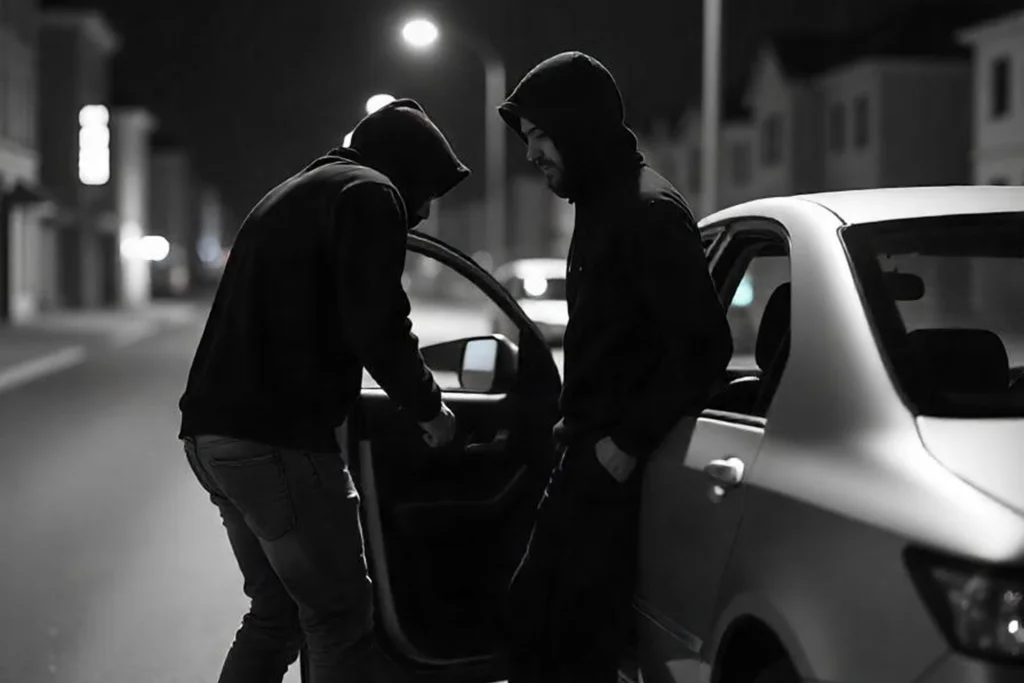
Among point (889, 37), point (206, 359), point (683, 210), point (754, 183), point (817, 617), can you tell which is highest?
point (889, 37)

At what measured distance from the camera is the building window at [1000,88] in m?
38.3

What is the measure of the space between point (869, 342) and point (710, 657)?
2.60 feet

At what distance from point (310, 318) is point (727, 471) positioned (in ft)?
3.50

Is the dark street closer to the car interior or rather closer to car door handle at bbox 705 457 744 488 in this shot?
the car interior

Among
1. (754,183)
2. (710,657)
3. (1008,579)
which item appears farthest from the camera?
(754,183)

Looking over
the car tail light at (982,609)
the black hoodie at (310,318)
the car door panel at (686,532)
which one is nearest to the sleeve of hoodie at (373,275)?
the black hoodie at (310,318)

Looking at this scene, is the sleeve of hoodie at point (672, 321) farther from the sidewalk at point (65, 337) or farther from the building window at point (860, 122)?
the building window at point (860, 122)

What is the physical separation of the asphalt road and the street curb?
14.9 ft

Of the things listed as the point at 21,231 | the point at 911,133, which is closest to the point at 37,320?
the point at 21,231

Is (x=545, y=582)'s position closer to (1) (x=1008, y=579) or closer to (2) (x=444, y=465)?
(2) (x=444, y=465)

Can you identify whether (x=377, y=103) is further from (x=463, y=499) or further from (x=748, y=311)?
(x=463, y=499)

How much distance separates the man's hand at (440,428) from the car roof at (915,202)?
1.02 meters

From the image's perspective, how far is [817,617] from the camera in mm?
2729

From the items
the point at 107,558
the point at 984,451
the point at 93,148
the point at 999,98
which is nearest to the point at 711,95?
the point at 107,558
